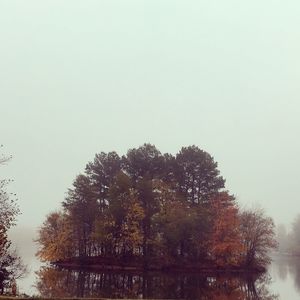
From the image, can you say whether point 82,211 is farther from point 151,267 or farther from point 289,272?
point 289,272

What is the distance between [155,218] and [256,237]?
60.7 feet

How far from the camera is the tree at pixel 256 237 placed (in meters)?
77.8

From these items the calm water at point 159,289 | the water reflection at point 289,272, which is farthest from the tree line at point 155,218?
the calm water at point 159,289

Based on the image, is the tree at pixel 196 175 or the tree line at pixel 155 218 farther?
the tree at pixel 196 175

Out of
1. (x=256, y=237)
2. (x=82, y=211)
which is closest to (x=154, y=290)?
(x=82, y=211)

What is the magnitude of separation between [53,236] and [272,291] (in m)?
44.4

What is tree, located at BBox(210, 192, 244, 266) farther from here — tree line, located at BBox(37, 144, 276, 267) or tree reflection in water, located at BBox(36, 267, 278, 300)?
tree reflection in water, located at BBox(36, 267, 278, 300)

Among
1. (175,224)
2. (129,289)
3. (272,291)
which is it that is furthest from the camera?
(175,224)

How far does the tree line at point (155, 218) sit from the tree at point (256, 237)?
170mm

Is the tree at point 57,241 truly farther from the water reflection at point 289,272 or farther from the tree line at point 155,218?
the water reflection at point 289,272

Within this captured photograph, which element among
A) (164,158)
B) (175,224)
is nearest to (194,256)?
(175,224)

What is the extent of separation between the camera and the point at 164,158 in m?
82.2

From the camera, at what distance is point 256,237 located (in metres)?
78.8

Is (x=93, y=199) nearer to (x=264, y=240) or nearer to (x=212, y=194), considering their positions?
(x=212, y=194)
